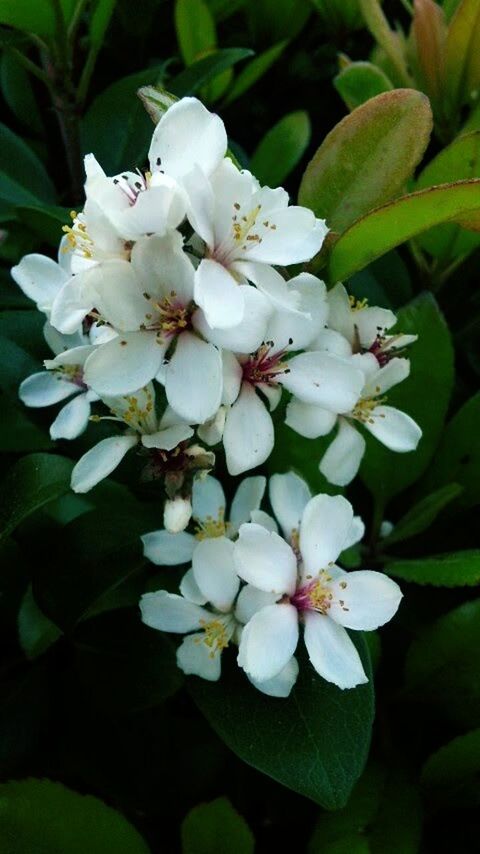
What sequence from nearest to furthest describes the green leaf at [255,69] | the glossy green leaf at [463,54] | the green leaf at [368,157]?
the green leaf at [368,157]
the glossy green leaf at [463,54]
the green leaf at [255,69]

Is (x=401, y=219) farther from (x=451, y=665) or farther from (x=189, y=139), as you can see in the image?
(x=451, y=665)

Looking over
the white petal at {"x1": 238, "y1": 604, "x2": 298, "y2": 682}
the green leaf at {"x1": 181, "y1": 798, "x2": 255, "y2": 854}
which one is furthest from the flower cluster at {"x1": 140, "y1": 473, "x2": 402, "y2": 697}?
the green leaf at {"x1": 181, "y1": 798, "x2": 255, "y2": 854}

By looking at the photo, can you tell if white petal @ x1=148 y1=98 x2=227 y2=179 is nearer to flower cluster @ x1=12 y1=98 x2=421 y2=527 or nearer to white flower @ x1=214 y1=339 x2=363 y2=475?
flower cluster @ x1=12 y1=98 x2=421 y2=527

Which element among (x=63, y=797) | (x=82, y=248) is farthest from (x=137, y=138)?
(x=63, y=797)

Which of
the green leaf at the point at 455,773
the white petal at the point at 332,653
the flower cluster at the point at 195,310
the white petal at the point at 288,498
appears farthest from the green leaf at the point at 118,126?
the green leaf at the point at 455,773

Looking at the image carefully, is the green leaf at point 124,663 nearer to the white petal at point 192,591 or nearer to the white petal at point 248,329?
the white petal at point 192,591

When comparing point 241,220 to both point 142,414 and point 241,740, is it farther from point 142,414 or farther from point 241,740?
point 241,740
